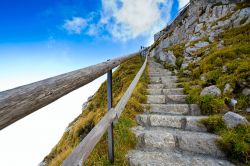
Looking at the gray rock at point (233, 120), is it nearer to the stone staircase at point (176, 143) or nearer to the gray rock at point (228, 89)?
the stone staircase at point (176, 143)

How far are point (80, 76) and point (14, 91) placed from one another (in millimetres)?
584

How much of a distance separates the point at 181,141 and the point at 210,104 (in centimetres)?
140

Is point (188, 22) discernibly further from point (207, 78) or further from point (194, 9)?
point (207, 78)

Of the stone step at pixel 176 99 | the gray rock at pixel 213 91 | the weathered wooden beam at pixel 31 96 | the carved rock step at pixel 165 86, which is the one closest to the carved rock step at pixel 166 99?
the stone step at pixel 176 99

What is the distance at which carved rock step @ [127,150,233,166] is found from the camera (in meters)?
2.33

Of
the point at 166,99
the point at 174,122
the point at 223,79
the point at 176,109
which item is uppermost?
the point at 223,79

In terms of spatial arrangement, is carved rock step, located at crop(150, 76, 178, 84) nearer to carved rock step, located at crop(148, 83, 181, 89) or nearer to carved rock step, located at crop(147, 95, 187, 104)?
carved rock step, located at crop(148, 83, 181, 89)

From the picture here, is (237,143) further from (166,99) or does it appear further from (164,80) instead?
(164,80)

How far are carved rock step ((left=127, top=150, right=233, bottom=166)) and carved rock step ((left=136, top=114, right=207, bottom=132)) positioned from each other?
79 cm

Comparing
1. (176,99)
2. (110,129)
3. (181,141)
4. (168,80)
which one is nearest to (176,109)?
(176,99)

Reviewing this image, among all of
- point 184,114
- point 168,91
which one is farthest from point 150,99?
point 184,114

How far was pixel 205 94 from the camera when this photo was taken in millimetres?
4098

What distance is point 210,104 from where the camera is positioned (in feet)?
12.1

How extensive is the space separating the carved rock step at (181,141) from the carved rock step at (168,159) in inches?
6.3
